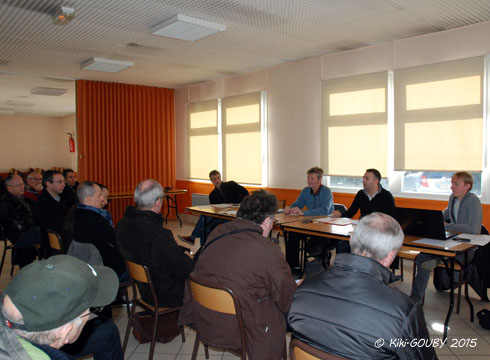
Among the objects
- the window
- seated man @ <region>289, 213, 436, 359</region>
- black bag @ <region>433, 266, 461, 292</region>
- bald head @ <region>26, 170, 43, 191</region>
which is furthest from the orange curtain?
seated man @ <region>289, 213, 436, 359</region>

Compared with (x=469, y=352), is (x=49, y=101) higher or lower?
higher

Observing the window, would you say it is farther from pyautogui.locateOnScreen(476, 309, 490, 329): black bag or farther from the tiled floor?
pyautogui.locateOnScreen(476, 309, 490, 329): black bag

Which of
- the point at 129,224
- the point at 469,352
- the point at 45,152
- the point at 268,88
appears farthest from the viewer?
the point at 45,152

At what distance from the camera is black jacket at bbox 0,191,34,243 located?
4746 millimetres

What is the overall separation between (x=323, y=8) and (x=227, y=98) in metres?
4.05

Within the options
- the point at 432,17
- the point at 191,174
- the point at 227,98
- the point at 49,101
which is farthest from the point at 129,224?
the point at 49,101

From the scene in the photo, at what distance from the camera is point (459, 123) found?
5.01 m

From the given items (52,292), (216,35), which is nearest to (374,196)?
(216,35)

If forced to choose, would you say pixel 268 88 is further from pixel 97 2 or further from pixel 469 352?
pixel 469 352

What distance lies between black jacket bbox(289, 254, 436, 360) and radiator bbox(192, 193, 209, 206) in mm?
7070

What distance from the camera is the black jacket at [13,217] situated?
475 centimetres

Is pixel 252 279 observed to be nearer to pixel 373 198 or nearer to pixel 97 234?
pixel 97 234

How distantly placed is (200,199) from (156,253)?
613 cm

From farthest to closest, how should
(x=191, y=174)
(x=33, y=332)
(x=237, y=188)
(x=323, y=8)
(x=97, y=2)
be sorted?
(x=191, y=174), (x=237, y=188), (x=323, y=8), (x=97, y=2), (x=33, y=332)
